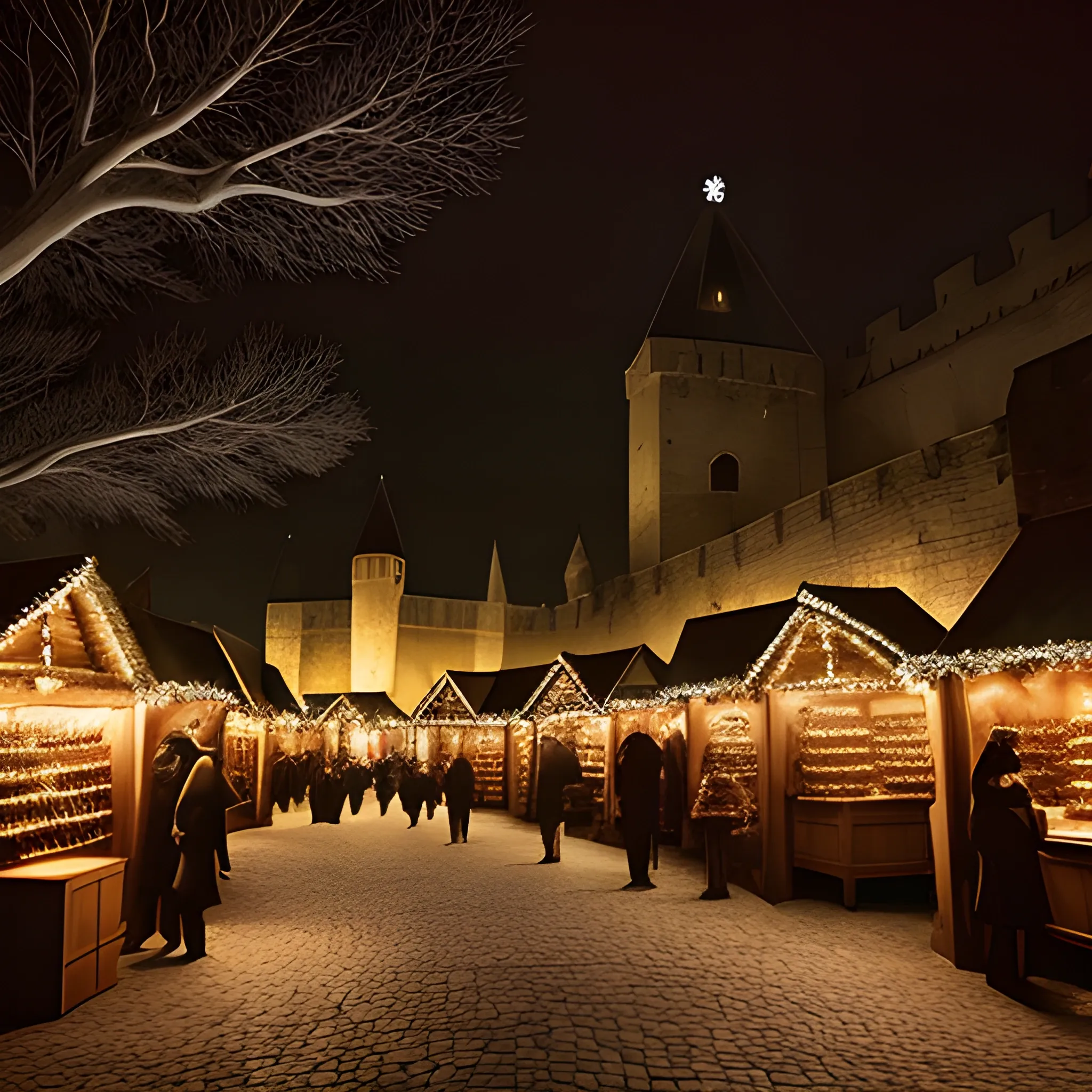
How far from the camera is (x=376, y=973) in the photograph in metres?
6.24

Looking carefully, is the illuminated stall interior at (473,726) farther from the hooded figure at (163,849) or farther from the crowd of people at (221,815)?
the hooded figure at (163,849)

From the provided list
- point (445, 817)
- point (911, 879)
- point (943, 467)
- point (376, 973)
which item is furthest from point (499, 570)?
point (376, 973)

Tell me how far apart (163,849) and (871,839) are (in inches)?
257

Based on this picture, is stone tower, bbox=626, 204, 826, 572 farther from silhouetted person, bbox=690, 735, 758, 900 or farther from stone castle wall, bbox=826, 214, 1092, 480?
silhouetted person, bbox=690, 735, 758, 900

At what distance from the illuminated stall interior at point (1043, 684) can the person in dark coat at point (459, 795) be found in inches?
337

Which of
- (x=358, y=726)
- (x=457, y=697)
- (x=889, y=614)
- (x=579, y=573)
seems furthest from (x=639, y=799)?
(x=579, y=573)

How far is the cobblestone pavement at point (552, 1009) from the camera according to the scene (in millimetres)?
4434

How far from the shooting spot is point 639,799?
32.5 ft

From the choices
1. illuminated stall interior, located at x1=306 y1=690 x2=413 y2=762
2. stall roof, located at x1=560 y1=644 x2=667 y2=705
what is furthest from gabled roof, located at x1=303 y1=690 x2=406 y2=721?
stall roof, located at x1=560 y1=644 x2=667 y2=705

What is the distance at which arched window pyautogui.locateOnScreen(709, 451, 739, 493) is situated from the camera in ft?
93.3

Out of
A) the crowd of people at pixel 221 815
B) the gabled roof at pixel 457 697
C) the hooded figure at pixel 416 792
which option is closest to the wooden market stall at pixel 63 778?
the crowd of people at pixel 221 815

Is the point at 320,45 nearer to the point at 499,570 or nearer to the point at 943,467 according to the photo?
the point at 943,467

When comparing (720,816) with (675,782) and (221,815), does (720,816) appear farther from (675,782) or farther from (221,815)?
(221,815)

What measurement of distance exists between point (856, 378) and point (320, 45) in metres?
24.6
